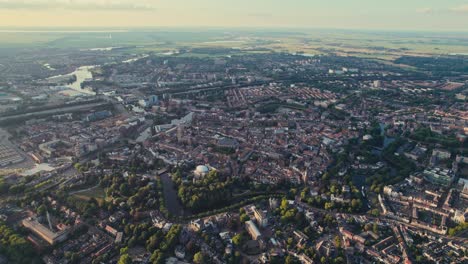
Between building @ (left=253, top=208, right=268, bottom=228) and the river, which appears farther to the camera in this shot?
the river

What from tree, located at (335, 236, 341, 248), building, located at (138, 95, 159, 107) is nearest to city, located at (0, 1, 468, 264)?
building, located at (138, 95, 159, 107)

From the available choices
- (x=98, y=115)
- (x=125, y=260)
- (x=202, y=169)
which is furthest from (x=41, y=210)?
(x=98, y=115)

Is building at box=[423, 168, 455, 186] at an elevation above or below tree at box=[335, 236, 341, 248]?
above

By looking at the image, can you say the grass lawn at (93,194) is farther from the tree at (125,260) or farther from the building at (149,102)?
the building at (149,102)

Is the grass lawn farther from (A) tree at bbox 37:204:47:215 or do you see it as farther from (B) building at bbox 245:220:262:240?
(B) building at bbox 245:220:262:240

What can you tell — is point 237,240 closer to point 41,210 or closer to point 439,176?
point 41,210

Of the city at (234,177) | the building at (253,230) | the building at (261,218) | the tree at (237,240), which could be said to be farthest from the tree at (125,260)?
the building at (261,218)
